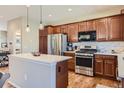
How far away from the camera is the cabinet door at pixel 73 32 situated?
5.40 meters

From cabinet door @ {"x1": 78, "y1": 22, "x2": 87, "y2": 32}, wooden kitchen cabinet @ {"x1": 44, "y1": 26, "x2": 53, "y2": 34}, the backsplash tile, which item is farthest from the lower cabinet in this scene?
wooden kitchen cabinet @ {"x1": 44, "y1": 26, "x2": 53, "y2": 34}

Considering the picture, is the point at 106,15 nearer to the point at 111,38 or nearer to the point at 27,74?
the point at 111,38

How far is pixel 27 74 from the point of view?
299 centimetres

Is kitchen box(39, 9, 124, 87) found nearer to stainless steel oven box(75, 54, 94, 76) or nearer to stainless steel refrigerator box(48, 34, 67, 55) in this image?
stainless steel oven box(75, 54, 94, 76)

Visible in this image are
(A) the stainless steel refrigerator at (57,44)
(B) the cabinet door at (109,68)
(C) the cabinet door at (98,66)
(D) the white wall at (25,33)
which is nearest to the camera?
(B) the cabinet door at (109,68)

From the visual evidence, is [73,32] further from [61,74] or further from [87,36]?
[61,74]

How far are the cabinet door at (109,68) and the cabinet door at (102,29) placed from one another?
0.96m

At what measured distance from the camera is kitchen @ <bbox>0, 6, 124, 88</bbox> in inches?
118

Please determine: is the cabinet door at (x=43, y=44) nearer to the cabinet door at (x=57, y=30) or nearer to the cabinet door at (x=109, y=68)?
the cabinet door at (x=57, y=30)

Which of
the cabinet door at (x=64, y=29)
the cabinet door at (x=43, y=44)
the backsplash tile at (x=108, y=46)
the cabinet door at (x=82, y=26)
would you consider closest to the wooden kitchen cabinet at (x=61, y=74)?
the backsplash tile at (x=108, y=46)

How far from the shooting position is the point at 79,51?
4.93 metres

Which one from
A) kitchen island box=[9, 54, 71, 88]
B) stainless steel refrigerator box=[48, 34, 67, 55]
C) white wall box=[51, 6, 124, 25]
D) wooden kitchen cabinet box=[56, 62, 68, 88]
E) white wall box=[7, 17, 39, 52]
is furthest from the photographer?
white wall box=[7, 17, 39, 52]
